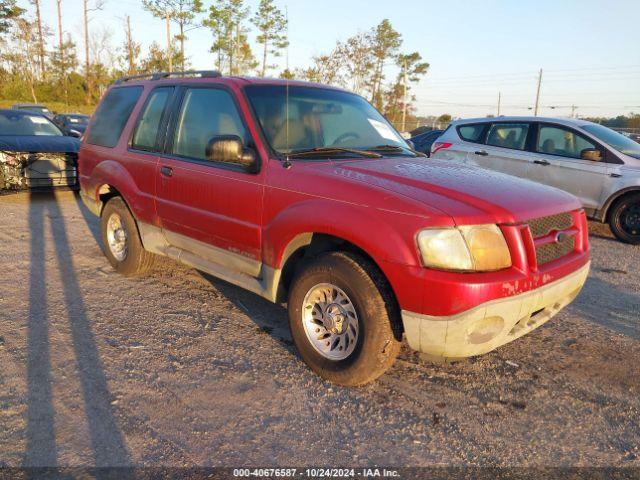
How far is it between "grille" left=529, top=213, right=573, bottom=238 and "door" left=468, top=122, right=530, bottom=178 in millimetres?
4895

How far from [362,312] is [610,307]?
3002 mm

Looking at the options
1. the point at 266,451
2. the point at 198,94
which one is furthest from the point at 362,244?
the point at 198,94

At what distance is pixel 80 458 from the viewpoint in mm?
2355

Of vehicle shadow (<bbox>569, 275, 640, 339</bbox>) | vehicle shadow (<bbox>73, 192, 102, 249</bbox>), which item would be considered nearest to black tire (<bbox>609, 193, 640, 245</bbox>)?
vehicle shadow (<bbox>569, 275, 640, 339</bbox>)

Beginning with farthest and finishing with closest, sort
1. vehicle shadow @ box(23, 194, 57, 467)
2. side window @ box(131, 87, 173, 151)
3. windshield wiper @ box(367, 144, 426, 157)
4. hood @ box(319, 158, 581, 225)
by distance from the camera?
side window @ box(131, 87, 173, 151), windshield wiper @ box(367, 144, 426, 157), hood @ box(319, 158, 581, 225), vehicle shadow @ box(23, 194, 57, 467)

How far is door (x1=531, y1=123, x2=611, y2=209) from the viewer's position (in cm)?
713

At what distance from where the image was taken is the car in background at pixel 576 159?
700cm

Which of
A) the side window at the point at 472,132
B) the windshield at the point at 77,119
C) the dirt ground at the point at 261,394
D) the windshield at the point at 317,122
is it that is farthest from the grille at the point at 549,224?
the windshield at the point at 77,119

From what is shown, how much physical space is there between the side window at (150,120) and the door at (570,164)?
5.73m

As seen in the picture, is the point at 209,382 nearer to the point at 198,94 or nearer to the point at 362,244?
the point at 362,244

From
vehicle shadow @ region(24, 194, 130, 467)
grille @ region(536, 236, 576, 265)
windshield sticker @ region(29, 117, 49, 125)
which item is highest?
windshield sticker @ region(29, 117, 49, 125)

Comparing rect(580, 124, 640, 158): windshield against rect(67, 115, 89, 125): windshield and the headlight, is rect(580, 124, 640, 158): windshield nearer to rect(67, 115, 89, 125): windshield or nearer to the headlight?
the headlight

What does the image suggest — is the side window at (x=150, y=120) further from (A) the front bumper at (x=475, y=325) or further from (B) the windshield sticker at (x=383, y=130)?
(A) the front bumper at (x=475, y=325)

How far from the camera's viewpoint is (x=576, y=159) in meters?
7.30
